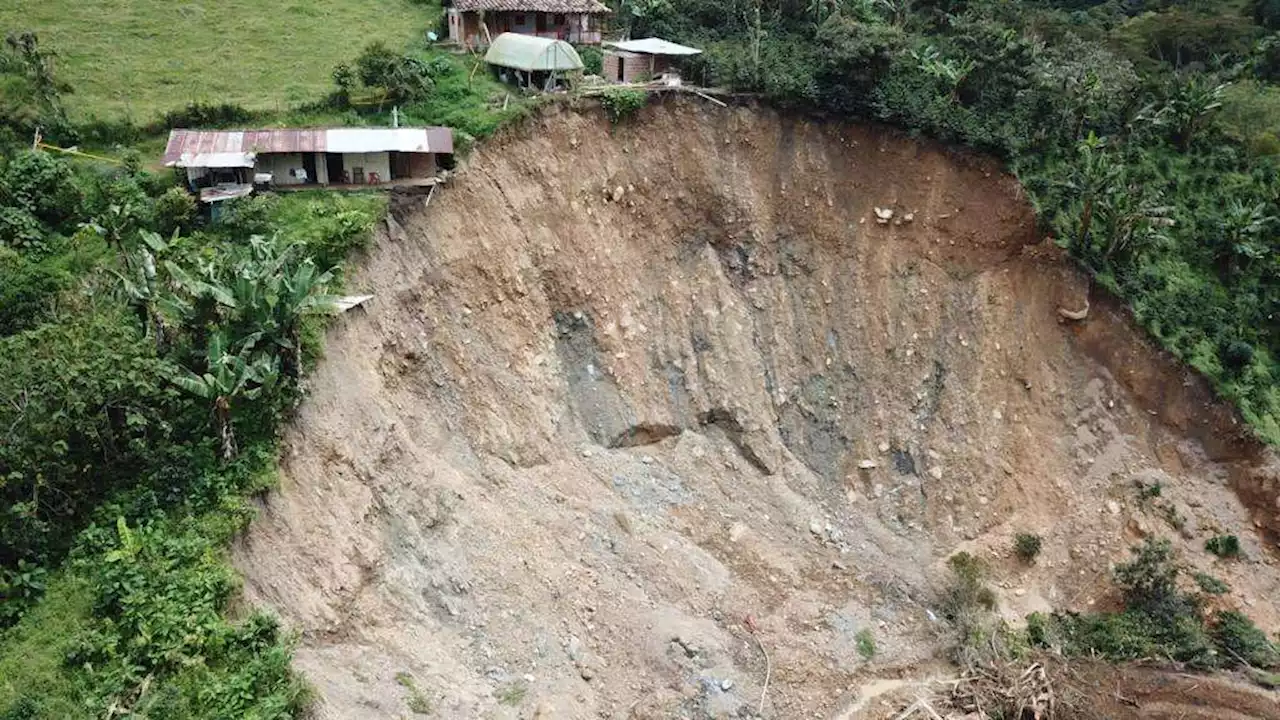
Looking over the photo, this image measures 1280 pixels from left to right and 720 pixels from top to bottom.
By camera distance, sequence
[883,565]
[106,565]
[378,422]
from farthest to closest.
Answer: [883,565], [378,422], [106,565]

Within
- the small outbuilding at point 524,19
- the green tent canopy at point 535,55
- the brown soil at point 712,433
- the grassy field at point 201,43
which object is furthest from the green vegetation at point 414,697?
the small outbuilding at point 524,19

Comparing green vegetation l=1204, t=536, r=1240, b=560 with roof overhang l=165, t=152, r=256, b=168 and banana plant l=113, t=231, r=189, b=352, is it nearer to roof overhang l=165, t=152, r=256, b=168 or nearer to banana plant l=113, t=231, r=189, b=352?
banana plant l=113, t=231, r=189, b=352

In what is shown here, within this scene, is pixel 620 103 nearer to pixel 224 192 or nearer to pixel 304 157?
pixel 304 157

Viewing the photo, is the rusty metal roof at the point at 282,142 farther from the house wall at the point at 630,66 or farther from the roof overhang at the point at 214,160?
the house wall at the point at 630,66

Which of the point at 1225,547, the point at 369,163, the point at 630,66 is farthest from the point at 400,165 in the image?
the point at 1225,547

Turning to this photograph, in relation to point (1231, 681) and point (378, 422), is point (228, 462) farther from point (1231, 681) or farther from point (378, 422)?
point (1231, 681)

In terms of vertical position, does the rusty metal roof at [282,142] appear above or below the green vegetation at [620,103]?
below

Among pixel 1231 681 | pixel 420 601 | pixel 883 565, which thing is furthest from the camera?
pixel 883 565

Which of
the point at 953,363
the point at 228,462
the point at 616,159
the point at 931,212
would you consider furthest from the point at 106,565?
the point at 931,212

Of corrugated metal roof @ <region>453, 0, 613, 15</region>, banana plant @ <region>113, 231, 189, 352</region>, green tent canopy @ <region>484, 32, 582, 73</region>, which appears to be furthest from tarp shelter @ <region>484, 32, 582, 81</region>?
banana plant @ <region>113, 231, 189, 352</region>
